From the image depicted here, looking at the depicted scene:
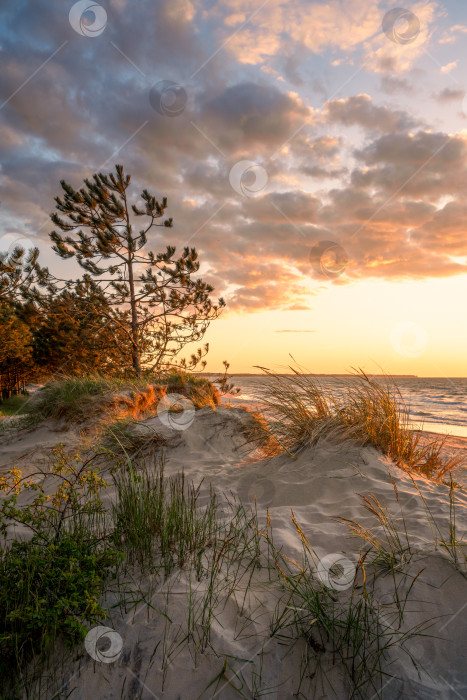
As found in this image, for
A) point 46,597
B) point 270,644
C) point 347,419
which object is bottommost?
point 270,644

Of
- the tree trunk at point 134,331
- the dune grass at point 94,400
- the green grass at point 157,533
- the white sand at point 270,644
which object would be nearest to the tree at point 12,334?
the tree trunk at point 134,331

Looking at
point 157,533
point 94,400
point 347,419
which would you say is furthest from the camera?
point 94,400

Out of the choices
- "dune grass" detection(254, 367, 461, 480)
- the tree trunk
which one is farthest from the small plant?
the tree trunk

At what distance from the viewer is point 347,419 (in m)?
4.95

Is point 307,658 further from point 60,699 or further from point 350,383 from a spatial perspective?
point 350,383

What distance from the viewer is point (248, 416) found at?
691cm

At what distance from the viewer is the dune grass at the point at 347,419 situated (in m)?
4.66

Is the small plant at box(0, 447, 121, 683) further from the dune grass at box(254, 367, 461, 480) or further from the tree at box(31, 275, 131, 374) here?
the tree at box(31, 275, 131, 374)

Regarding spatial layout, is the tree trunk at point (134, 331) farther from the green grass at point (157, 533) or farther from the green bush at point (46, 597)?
the green bush at point (46, 597)

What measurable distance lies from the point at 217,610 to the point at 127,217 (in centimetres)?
1374

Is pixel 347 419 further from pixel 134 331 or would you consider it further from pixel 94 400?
pixel 134 331

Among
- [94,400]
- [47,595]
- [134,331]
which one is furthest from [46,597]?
[134,331]

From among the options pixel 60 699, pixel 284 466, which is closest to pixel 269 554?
pixel 60 699

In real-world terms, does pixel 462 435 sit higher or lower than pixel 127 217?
lower
